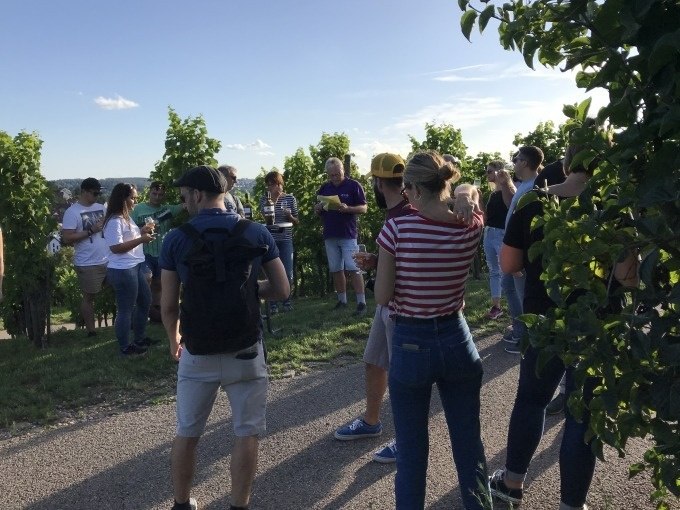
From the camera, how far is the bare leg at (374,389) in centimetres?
448

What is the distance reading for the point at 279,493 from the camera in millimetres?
3914

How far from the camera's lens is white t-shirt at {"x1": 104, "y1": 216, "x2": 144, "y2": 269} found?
Answer: 22.8 feet

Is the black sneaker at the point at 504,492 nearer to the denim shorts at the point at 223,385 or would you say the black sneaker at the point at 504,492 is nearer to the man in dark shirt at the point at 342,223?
the denim shorts at the point at 223,385

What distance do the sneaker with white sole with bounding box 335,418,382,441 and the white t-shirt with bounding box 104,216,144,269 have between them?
3544 millimetres

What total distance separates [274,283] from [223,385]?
2.03ft

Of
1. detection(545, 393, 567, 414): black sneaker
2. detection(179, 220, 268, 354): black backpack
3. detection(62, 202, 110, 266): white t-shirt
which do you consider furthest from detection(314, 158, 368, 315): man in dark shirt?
detection(179, 220, 268, 354): black backpack

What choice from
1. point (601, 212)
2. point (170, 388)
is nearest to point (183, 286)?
point (601, 212)

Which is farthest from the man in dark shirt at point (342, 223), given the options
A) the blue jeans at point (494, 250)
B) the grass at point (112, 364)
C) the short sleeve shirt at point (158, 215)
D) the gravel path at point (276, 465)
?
the gravel path at point (276, 465)

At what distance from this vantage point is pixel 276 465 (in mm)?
4289

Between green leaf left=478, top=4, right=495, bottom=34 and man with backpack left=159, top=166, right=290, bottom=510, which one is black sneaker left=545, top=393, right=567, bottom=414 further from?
green leaf left=478, top=4, right=495, bottom=34

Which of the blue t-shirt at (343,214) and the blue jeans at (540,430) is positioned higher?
the blue t-shirt at (343,214)

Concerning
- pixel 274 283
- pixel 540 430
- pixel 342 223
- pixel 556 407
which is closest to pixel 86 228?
pixel 342 223

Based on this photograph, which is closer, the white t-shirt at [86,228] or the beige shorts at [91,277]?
the white t-shirt at [86,228]

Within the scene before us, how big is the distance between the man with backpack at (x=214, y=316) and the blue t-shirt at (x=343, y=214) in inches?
208
